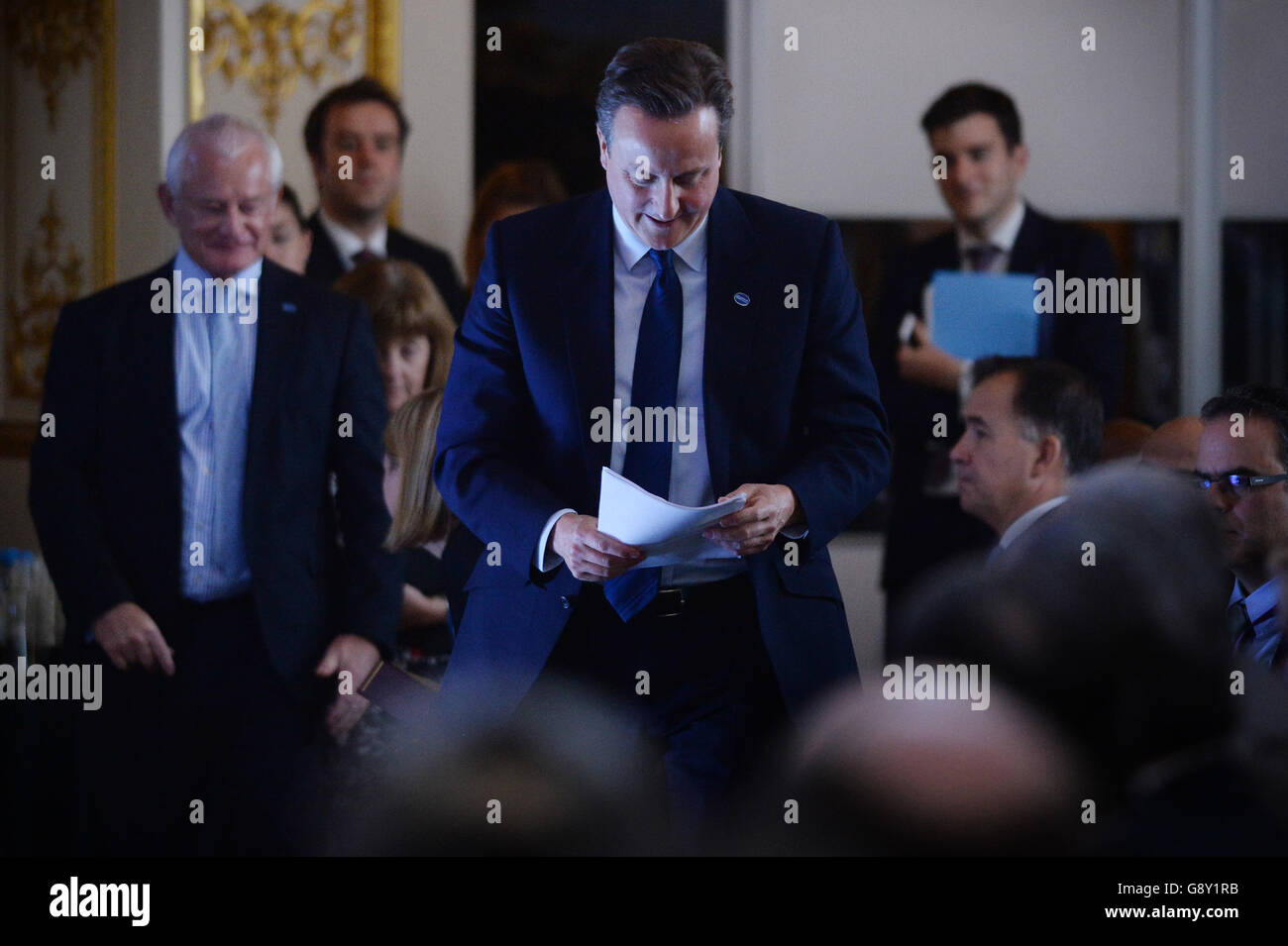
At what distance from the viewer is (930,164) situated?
435cm

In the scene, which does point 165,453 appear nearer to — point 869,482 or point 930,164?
point 869,482

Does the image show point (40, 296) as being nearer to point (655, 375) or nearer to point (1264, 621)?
point (655, 375)

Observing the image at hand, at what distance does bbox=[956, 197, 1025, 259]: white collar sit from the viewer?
4.11m

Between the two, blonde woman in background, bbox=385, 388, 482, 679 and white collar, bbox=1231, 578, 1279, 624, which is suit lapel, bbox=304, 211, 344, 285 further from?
white collar, bbox=1231, 578, 1279, 624

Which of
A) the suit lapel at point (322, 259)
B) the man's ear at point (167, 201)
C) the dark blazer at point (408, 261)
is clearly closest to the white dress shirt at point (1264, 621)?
the man's ear at point (167, 201)

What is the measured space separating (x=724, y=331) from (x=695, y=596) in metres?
0.44

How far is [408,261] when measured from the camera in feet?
13.4

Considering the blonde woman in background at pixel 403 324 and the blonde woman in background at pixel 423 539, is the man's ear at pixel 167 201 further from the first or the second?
the blonde woman in background at pixel 423 539

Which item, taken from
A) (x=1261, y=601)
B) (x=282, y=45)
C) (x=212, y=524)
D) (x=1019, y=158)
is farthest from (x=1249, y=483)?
(x=282, y=45)

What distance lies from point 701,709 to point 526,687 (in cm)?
28

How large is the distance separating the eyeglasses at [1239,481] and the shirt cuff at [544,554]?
105 centimetres
